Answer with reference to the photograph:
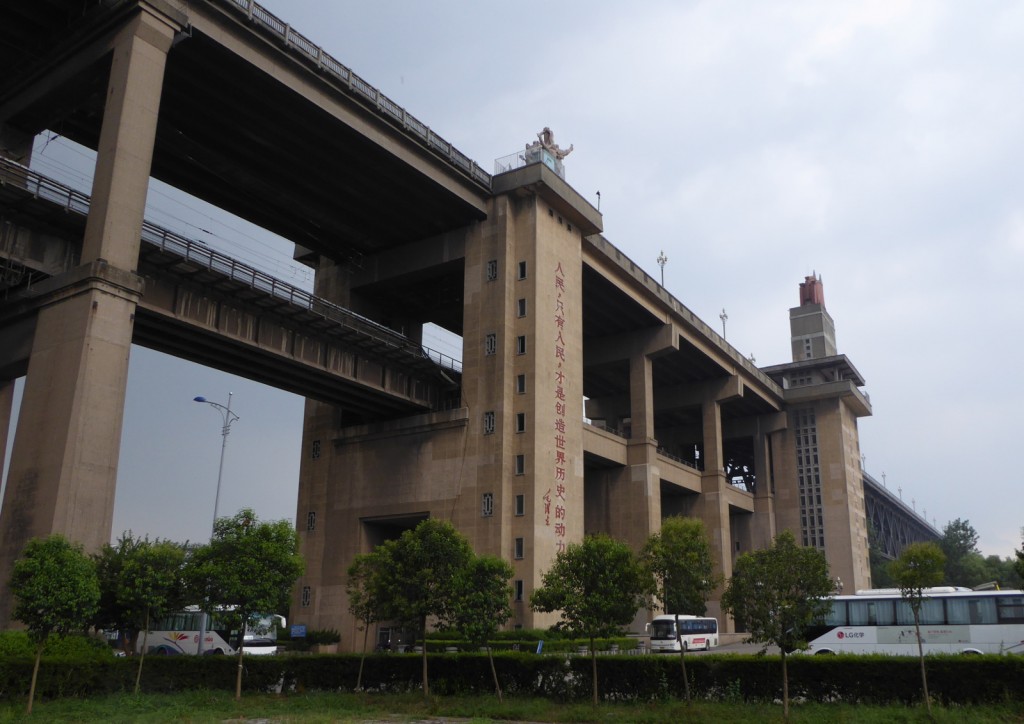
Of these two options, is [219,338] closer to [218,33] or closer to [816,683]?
[218,33]

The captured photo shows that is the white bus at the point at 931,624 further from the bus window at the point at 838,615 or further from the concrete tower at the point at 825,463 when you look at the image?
the concrete tower at the point at 825,463

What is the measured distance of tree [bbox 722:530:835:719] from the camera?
2517 cm

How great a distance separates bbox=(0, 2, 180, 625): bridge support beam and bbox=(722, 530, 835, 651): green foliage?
22.4 meters

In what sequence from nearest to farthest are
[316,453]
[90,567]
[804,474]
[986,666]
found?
[986,666]
[90,567]
[316,453]
[804,474]

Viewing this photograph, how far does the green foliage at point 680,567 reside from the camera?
28.6m

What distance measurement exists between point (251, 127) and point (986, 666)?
39.3m

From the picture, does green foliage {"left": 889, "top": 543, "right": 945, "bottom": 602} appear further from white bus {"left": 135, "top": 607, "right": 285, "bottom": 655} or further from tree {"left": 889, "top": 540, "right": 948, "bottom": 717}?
white bus {"left": 135, "top": 607, "right": 285, "bottom": 655}

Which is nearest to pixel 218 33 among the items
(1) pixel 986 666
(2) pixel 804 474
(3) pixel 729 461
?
(1) pixel 986 666

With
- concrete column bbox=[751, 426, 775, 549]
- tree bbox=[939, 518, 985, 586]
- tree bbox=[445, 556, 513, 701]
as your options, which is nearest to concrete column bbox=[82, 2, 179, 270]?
tree bbox=[445, 556, 513, 701]

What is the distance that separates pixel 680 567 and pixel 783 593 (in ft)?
12.8

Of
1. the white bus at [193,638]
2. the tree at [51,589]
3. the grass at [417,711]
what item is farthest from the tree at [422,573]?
the white bus at [193,638]

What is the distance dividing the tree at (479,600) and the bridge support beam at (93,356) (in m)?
13.1

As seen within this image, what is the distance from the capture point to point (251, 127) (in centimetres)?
4509

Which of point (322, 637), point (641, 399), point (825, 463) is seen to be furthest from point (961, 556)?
point (322, 637)
